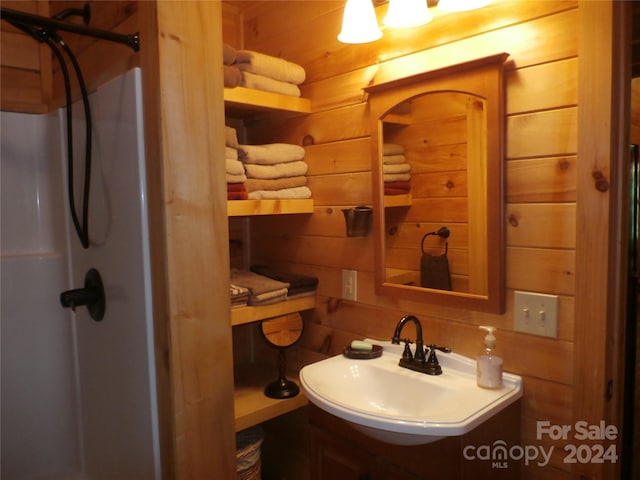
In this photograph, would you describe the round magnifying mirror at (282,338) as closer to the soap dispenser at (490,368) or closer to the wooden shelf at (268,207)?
the wooden shelf at (268,207)

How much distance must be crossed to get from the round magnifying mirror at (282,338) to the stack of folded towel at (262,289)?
0.31 feet

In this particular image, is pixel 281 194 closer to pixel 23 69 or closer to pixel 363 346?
pixel 363 346

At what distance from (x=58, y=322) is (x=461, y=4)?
1763 millimetres

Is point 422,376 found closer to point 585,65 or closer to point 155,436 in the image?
point 155,436

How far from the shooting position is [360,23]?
1.53m

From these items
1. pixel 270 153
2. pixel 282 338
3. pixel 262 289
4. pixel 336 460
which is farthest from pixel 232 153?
pixel 336 460

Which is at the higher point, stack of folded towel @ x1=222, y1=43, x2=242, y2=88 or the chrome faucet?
stack of folded towel @ x1=222, y1=43, x2=242, y2=88

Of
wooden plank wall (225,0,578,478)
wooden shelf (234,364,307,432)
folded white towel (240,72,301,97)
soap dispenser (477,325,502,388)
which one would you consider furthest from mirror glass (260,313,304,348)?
folded white towel (240,72,301,97)

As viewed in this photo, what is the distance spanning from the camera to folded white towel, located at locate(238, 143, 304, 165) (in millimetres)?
1827

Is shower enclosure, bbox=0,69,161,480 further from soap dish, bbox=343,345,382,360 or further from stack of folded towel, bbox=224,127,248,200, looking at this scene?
soap dish, bbox=343,345,382,360

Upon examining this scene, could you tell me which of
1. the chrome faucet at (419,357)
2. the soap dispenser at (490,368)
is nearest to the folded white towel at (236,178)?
the chrome faucet at (419,357)

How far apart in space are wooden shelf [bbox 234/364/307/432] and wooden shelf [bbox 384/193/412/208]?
2.91 feet

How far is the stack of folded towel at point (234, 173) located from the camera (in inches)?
68.3

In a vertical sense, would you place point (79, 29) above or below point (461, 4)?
below
